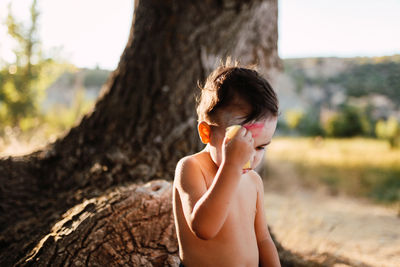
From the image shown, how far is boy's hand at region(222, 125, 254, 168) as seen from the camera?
1238mm

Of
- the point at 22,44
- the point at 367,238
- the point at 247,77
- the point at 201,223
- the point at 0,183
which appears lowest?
the point at 367,238

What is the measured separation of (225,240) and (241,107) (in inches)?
24.1

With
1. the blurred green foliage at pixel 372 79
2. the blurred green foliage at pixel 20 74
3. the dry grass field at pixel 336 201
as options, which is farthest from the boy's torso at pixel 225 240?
the blurred green foliage at pixel 372 79

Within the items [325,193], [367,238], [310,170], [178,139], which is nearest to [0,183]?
[178,139]

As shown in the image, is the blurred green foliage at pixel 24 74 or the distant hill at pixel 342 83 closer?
the blurred green foliage at pixel 24 74

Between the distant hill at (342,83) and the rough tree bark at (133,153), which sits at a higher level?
the rough tree bark at (133,153)

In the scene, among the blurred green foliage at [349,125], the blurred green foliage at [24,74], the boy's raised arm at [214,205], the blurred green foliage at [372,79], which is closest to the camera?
the boy's raised arm at [214,205]

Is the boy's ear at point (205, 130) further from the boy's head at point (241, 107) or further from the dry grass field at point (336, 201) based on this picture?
the dry grass field at point (336, 201)

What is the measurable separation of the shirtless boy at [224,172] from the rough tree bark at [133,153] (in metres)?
0.49

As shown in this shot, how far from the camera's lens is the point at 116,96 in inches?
119

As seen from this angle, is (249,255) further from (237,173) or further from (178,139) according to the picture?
(178,139)

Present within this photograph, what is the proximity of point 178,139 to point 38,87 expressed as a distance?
37.7 feet

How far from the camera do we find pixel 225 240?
1.46 metres

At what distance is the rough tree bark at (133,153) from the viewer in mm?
1830
